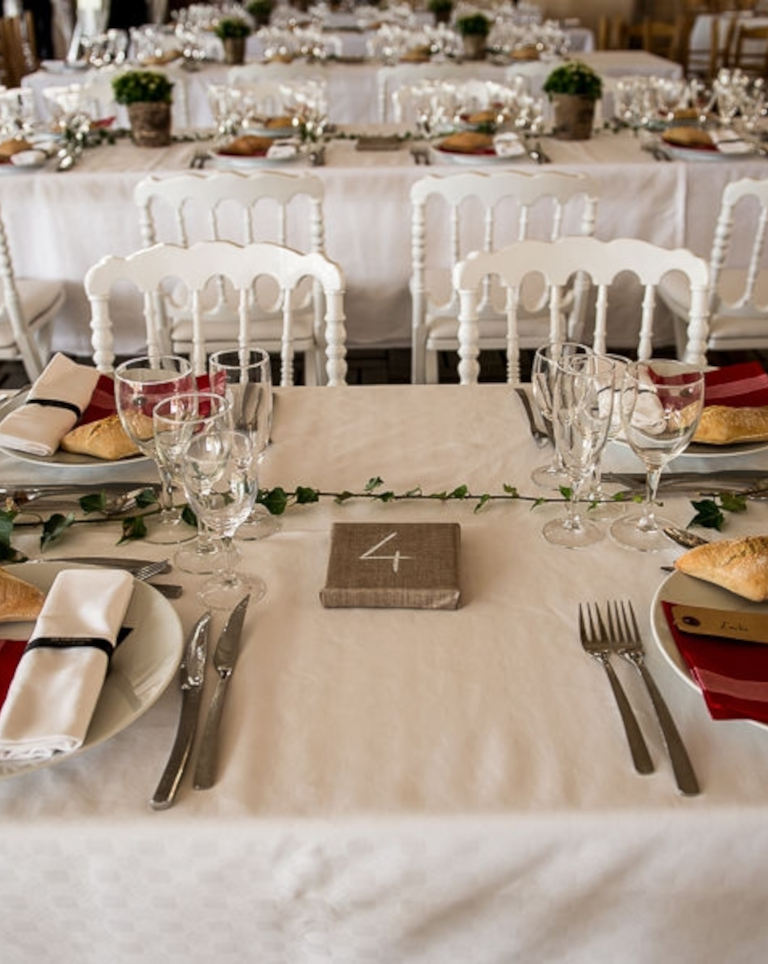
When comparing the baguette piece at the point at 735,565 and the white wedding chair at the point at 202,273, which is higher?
the baguette piece at the point at 735,565

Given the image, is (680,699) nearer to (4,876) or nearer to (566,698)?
(566,698)

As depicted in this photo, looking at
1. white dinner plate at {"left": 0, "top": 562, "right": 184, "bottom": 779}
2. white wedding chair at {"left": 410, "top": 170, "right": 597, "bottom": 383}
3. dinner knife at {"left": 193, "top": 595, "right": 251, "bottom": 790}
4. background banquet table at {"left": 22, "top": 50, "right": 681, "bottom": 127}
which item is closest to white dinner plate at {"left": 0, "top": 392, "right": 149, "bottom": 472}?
white dinner plate at {"left": 0, "top": 562, "right": 184, "bottom": 779}

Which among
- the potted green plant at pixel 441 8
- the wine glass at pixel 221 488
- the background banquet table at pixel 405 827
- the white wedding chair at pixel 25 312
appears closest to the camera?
the background banquet table at pixel 405 827

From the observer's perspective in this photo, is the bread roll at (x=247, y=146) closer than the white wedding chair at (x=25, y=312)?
No

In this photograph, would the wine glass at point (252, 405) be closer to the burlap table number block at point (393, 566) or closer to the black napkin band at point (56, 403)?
the burlap table number block at point (393, 566)

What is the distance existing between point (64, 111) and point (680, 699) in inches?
146

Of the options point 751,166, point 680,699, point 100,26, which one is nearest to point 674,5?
point 100,26

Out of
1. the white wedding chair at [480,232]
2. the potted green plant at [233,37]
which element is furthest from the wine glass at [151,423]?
the potted green plant at [233,37]

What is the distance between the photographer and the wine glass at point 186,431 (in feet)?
3.54

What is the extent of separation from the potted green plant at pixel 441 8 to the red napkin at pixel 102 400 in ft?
17.7

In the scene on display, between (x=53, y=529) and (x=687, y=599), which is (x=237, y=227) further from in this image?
(x=687, y=599)

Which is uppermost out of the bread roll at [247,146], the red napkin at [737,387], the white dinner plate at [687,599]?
the white dinner plate at [687,599]

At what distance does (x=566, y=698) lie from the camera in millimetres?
921

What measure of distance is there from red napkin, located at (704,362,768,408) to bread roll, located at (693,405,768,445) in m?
0.09
